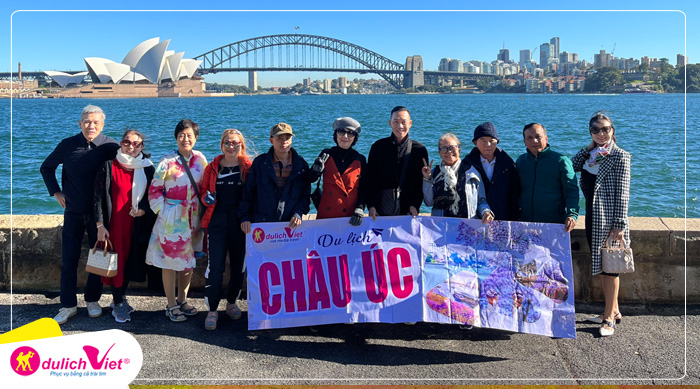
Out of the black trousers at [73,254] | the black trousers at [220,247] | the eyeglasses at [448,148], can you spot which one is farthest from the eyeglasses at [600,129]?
the black trousers at [73,254]

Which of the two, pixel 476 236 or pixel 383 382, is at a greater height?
pixel 476 236

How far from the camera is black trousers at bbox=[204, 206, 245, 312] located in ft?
13.8

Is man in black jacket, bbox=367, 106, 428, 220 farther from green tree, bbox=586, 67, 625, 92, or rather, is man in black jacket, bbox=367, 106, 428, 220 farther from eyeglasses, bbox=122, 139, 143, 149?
green tree, bbox=586, 67, 625, 92

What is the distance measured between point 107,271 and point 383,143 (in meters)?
2.18

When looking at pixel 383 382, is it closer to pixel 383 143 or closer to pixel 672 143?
pixel 383 143

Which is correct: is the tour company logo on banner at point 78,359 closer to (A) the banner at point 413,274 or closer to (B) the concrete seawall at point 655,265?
(A) the banner at point 413,274

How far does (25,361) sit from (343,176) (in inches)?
88.0

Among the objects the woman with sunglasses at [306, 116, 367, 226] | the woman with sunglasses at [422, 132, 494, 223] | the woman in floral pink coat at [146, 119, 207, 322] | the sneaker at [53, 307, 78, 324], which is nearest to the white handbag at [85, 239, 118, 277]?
the woman in floral pink coat at [146, 119, 207, 322]

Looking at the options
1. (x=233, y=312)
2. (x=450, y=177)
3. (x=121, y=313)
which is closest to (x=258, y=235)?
(x=233, y=312)

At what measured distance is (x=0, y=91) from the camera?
392 feet

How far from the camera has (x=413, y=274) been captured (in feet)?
13.1

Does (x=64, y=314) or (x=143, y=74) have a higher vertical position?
(x=143, y=74)

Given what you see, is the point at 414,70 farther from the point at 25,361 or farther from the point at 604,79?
the point at 25,361

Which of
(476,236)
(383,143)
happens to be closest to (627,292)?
(476,236)
